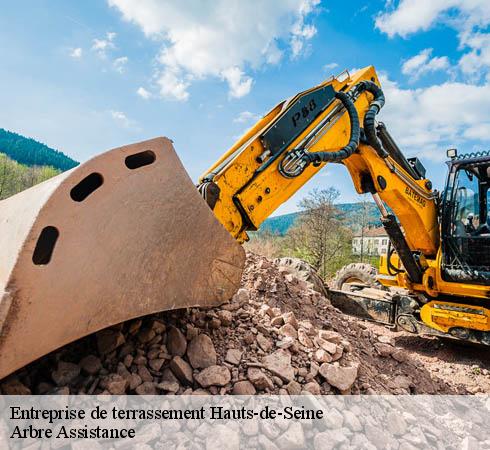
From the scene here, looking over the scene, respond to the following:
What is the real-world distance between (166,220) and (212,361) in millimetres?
1090

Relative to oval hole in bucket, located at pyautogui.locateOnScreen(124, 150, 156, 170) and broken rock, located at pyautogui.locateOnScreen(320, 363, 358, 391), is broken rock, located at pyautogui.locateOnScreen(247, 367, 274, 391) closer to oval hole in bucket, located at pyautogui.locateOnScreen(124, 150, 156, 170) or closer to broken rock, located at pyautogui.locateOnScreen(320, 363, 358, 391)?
broken rock, located at pyautogui.locateOnScreen(320, 363, 358, 391)

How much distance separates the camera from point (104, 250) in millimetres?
1899

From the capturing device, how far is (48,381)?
2.21 m

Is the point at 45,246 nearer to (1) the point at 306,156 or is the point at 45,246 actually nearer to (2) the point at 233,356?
(2) the point at 233,356

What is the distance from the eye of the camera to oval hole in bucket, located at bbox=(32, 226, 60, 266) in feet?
5.91

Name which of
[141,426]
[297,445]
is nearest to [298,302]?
[297,445]

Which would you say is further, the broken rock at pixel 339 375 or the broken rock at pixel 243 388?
the broken rock at pixel 339 375

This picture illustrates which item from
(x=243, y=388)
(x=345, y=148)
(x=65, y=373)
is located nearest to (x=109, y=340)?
(x=65, y=373)

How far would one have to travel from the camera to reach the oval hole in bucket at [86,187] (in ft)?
6.57

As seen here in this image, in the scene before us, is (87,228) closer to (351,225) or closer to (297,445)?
(297,445)

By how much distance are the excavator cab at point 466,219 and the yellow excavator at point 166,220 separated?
0.15ft

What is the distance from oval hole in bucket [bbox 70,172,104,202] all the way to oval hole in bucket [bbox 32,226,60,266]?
0.88 ft

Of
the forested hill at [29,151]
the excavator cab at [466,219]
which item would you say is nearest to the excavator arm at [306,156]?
the excavator cab at [466,219]

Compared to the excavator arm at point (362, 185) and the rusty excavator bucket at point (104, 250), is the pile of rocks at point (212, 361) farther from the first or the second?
the excavator arm at point (362, 185)
